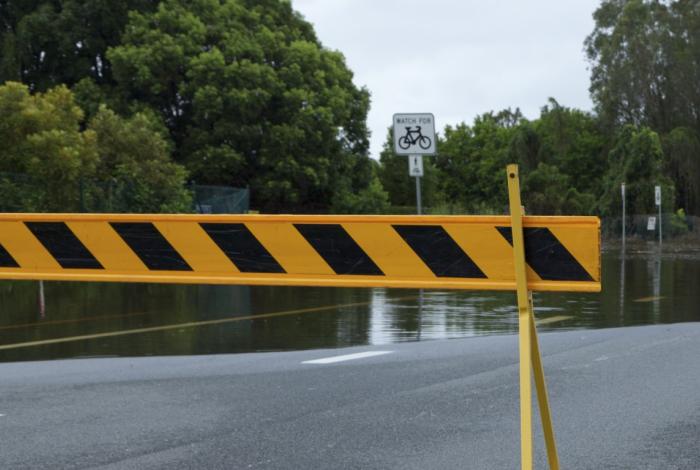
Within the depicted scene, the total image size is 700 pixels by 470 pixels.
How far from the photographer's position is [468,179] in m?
87.9

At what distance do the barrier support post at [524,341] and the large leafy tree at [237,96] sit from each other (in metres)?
40.2

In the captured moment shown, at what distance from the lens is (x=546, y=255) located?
14.0 ft

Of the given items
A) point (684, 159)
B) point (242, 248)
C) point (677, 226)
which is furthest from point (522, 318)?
point (684, 159)

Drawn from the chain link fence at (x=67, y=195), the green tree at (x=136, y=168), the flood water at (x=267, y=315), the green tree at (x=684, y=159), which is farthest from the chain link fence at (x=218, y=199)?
the green tree at (x=684, y=159)

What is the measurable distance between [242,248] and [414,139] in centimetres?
1379

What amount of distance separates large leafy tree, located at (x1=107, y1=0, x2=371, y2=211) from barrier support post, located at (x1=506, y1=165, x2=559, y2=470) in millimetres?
40160

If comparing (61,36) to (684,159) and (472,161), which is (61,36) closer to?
(684,159)

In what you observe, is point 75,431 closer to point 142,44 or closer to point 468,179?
point 142,44

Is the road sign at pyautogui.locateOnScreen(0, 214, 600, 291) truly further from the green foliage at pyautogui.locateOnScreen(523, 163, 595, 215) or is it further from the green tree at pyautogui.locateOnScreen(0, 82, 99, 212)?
the green foliage at pyautogui.locateOnScreen(523, 163, 595, 215)

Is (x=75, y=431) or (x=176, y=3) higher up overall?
(x=176, y=3)

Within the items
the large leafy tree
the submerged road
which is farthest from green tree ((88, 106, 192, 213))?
the submerged road

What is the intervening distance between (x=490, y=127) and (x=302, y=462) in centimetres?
8586

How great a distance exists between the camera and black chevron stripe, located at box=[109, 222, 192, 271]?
5.10m

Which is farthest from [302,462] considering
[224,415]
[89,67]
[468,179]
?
[468,179]
